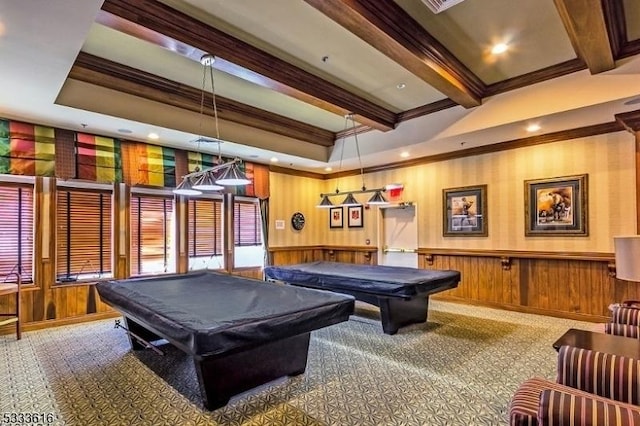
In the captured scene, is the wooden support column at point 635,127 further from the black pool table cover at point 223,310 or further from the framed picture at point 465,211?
the black pool table cover at point 223,310

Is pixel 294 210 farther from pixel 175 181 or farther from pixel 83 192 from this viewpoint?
pixel 83 192

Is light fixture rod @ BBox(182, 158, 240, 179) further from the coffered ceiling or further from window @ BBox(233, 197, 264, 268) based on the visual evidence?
window @ BBox(233, 197, 264, 268)

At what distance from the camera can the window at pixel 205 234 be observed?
6.58 metres

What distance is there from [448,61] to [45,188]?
18.2 feet

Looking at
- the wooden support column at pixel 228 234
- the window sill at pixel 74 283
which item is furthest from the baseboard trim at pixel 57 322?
the wooden support column at pixel 228 234

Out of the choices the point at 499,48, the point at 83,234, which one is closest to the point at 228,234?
the point at 83,234

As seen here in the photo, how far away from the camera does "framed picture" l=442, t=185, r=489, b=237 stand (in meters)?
6.18

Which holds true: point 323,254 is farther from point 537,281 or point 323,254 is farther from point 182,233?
point 537,281

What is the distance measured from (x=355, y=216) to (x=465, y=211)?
255cm

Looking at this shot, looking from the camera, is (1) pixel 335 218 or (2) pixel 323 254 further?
(2) pixel 323 254

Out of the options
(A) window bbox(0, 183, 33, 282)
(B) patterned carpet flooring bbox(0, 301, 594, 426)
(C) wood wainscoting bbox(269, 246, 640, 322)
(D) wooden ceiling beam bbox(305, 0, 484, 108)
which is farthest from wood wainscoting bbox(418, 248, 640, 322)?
(A) window bbox(0, 183, 33, 282)

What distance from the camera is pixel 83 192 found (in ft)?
17.8

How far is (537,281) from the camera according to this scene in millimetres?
5602

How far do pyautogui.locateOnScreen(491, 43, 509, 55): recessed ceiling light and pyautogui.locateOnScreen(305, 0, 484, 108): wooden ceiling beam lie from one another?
37 cm
